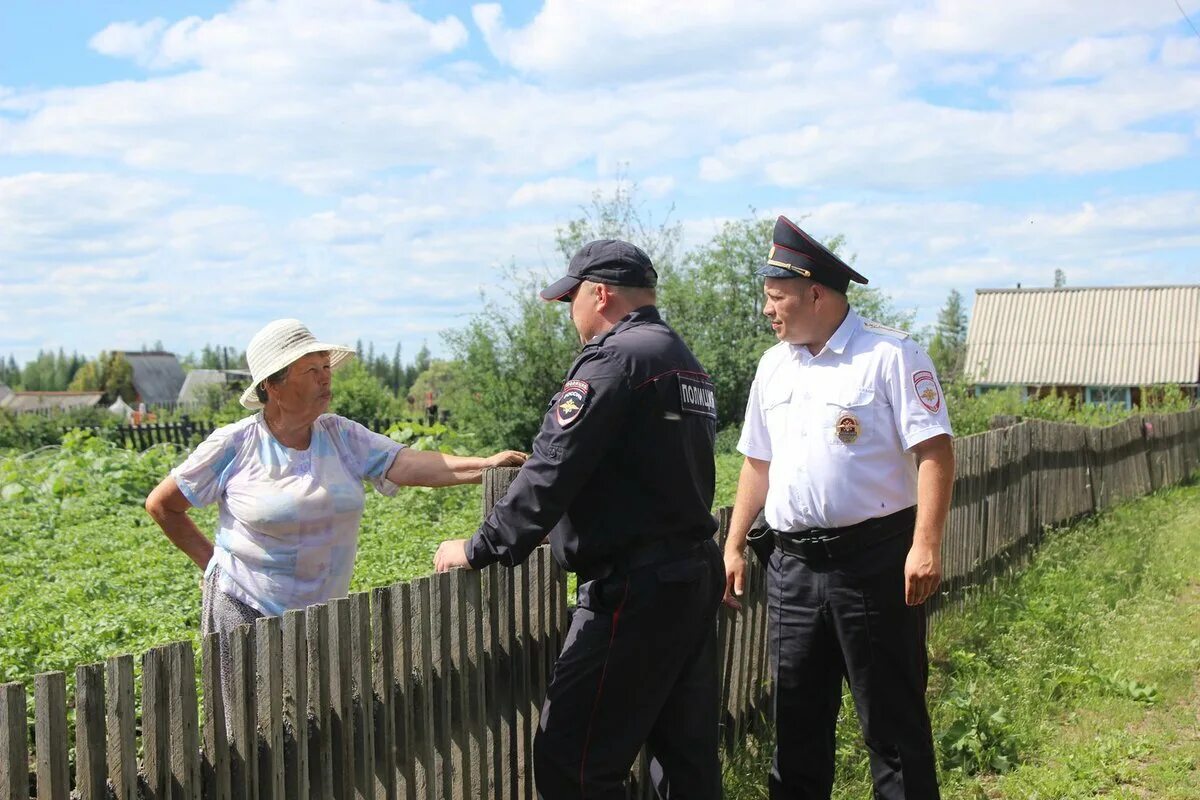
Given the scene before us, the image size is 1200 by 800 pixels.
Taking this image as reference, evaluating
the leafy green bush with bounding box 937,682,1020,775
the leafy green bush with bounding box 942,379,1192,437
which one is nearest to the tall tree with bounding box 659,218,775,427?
the leafy green bush with bounding box 942,379,1192,437

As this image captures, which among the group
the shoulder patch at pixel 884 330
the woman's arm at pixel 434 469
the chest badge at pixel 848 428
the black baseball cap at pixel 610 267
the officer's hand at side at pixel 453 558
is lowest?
the officer's hand at side at pixel 453 558

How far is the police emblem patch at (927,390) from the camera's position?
3.65 m

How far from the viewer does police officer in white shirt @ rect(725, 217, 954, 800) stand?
3645 millimetres

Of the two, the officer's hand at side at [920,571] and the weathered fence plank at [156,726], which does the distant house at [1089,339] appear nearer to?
the officer's hand at side at [920,571]

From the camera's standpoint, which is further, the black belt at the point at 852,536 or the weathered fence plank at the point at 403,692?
the black belt at the point at 852,536

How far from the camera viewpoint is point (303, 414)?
361 centimetres

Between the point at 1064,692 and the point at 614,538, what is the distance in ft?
11.7

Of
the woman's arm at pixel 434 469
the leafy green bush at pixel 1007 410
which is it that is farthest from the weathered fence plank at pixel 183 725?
the leafy green bush at pixel 1007 410

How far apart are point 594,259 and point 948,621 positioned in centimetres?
424

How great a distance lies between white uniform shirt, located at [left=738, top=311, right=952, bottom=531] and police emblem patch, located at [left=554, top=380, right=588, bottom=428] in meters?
1.12

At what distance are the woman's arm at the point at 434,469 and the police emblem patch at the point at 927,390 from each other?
4.25 ft

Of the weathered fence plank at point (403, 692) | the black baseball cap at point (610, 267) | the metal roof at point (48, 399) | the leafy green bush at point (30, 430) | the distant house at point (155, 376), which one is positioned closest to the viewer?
the weathered fence plank at point (403, 692)

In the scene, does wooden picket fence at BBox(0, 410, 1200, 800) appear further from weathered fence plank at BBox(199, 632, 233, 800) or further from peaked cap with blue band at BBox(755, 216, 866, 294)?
peaked cap with blue band at BBox(755, 216, 866, 294)

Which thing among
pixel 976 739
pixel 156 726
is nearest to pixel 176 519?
pixel 156 726
